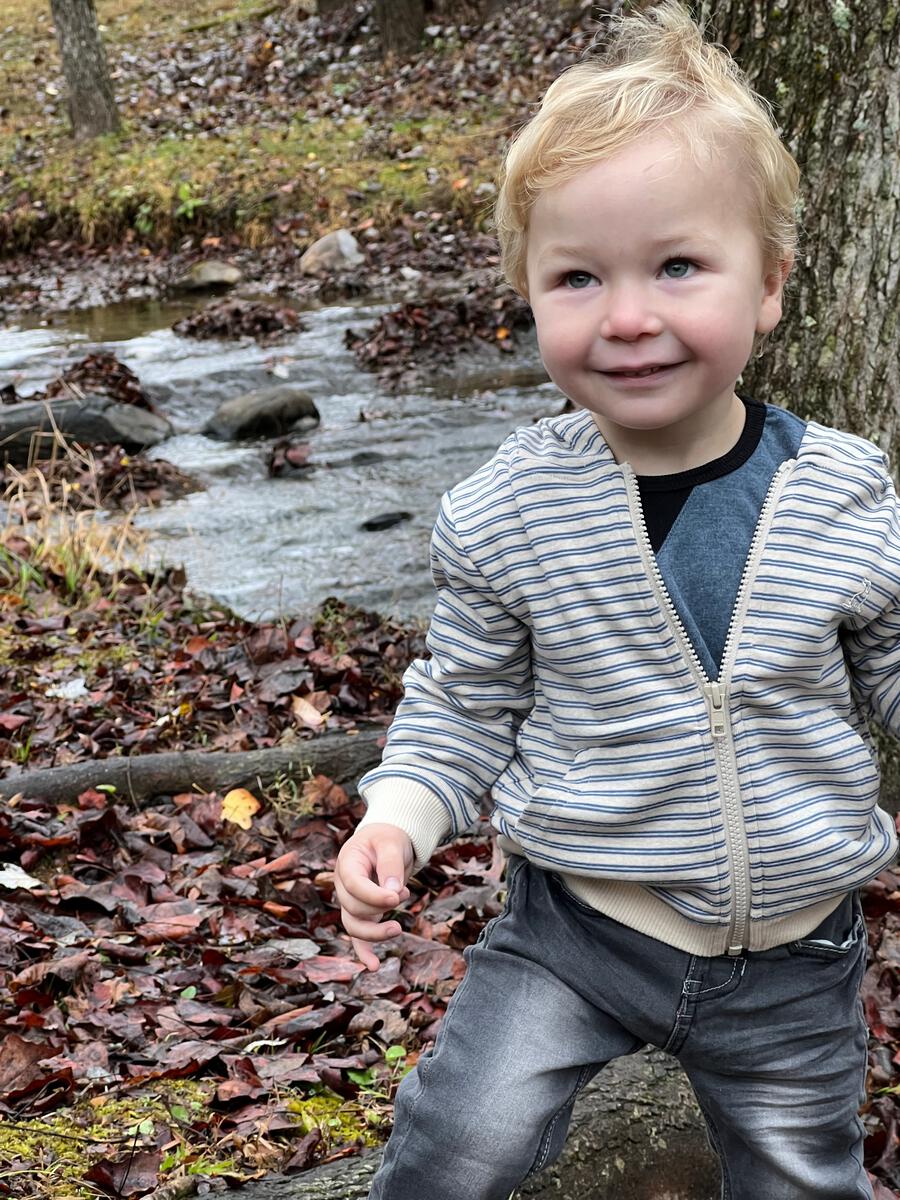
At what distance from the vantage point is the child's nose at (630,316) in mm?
1834

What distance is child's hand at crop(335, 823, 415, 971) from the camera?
6.13ft

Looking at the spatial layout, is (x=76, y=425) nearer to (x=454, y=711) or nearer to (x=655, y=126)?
(x=454, y=711)

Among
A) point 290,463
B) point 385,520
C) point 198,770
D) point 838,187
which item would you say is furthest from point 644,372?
point 290,463

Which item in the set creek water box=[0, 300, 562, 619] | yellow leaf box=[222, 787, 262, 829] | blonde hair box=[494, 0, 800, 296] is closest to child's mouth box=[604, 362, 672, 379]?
blonde hair box=[494, 0, 800, 296]

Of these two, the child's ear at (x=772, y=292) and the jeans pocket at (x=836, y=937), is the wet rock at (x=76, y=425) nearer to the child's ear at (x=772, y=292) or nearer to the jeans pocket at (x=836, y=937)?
the child's ear at (x=772, y=292)

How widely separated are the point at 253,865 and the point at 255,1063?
1.06 metres

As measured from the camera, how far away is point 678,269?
1.87 meters

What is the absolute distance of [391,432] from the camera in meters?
8.87

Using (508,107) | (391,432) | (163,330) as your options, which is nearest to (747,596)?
(391,432)

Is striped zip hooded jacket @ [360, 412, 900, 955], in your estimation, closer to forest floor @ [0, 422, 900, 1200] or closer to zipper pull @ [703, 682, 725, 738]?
zipper pull @ [703, 682, 725, 738]

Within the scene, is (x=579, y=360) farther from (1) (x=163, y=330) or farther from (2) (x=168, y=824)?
(1) (x=163, y=330)

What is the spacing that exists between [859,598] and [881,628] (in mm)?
81

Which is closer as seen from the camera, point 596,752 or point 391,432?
point 596,752

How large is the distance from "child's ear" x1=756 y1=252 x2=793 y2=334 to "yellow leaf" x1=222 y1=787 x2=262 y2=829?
2628mm
